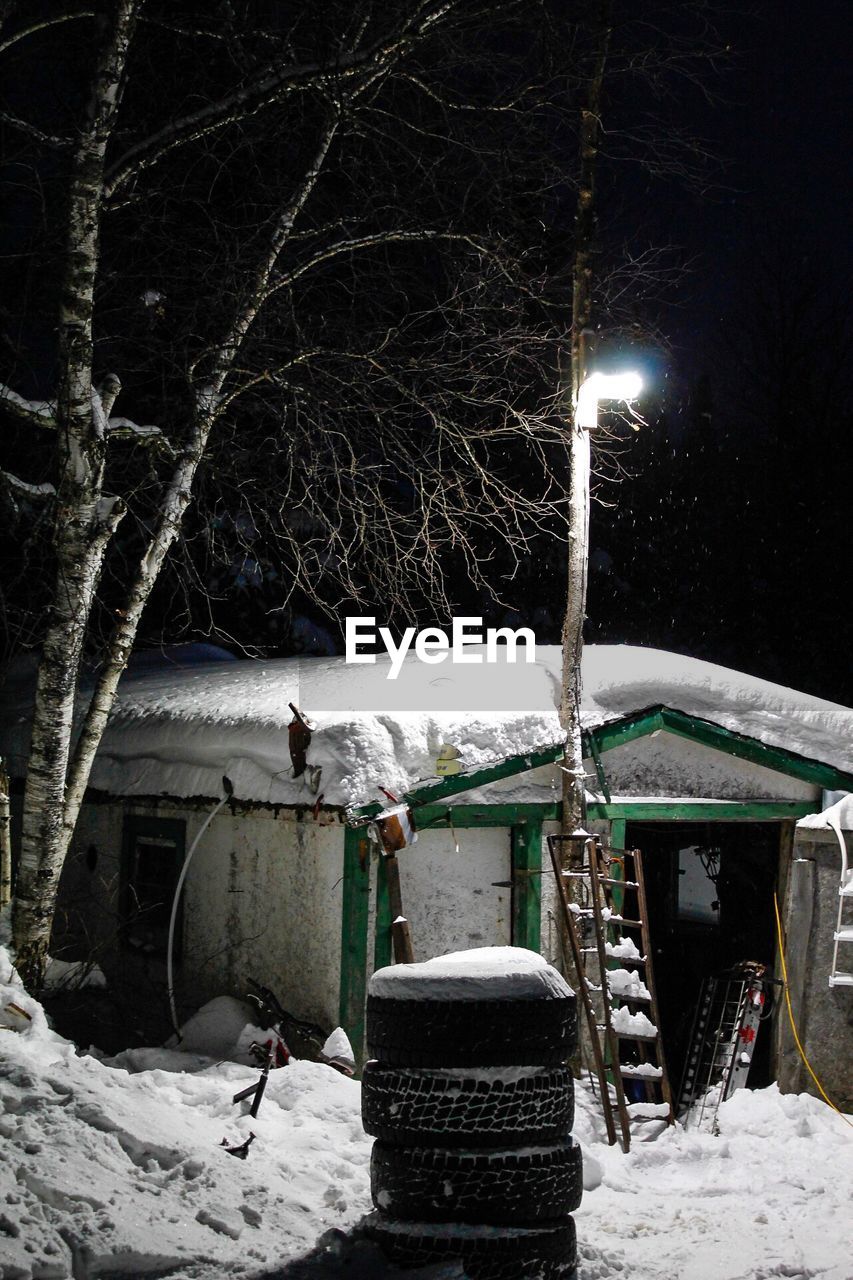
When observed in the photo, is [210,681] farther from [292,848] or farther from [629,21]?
[629,21]

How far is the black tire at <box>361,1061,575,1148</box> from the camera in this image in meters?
4.96

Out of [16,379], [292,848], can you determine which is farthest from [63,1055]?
[16,379]

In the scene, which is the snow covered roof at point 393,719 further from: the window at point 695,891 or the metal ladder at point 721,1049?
the window at point 695,891

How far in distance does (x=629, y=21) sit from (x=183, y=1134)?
30.4 feet

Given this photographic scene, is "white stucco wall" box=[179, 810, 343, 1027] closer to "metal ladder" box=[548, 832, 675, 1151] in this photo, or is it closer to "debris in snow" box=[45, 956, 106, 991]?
"debris in snow" box=[45, 956, 106, 991]

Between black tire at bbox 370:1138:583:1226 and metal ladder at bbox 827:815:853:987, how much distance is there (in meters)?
5.70

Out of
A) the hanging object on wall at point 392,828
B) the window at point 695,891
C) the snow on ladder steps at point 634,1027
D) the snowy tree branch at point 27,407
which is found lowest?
the window at point 695,891

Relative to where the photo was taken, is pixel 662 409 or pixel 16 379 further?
pixel 662 409

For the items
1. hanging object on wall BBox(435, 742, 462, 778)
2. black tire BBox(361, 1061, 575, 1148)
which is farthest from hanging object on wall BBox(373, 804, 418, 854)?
black tire BBox(361, 1061, 575, 1148)

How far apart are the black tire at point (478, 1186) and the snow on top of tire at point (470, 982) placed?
0.64 meters

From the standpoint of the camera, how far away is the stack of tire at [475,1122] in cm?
485

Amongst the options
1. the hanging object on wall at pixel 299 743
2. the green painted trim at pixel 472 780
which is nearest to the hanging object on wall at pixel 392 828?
the green painted trim at pixel 472 780

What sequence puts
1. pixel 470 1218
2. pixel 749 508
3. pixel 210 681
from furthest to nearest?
pixel 749 508
pixel 210 681
pixel 470 1218

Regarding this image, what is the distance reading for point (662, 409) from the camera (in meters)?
27.9
